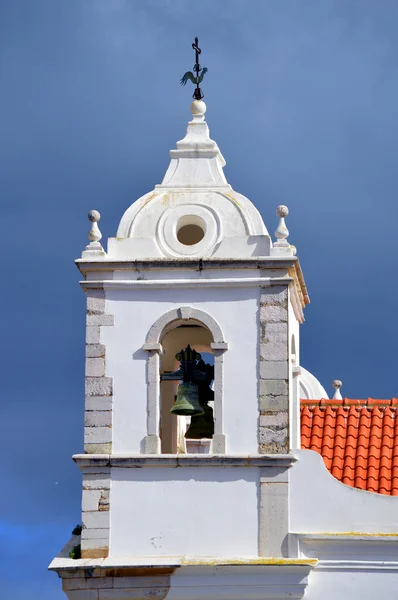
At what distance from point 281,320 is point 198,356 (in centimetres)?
137

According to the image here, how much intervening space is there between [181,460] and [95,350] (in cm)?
164

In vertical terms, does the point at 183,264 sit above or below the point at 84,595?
above

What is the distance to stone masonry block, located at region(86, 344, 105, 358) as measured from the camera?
2203 centimetres

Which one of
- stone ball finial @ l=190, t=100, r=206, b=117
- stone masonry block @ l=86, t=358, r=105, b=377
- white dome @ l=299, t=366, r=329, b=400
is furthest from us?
white dome @ l=299, t=366, r=329, b=400

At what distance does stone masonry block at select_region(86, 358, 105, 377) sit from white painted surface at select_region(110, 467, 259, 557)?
1.39m

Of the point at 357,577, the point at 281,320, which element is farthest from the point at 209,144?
the point at 357,577

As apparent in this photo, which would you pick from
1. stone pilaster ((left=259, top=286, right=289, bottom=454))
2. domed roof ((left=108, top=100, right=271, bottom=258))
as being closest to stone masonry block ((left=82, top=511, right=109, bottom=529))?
stone pilaster ((left=259, top=286, right=289, bottom=454))

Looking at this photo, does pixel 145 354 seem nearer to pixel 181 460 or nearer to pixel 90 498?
pixel 181 460

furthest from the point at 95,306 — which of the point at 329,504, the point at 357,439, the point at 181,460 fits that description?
the point at 357,439

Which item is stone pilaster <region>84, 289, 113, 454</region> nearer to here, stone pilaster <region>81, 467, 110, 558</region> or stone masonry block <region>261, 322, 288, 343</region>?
stone pilaster <region>81, 467, 110, 558</region>

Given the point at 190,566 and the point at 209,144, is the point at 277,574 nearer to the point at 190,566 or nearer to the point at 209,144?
the point at 190,566

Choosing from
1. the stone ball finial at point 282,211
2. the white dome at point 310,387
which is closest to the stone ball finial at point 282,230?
the stone ball finial at point 282,211

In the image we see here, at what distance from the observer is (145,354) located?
22.0m

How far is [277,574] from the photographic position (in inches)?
838
